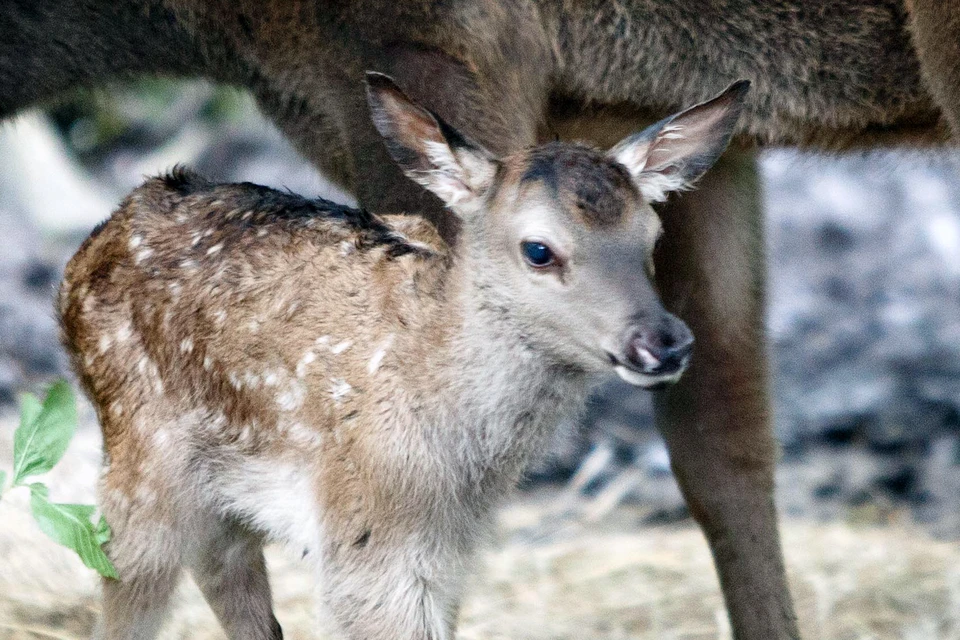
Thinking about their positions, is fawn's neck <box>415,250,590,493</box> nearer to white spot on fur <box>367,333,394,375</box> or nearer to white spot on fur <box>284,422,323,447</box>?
white spot on fur <box>367,333,394,375</box>

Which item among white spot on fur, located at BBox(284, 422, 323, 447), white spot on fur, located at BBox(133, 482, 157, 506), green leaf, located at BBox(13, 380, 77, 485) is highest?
white spot on fur, located at BBox(284, 422, 323, 447)

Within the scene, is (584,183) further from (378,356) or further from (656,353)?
(378,356)

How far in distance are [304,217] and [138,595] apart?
1.10 m

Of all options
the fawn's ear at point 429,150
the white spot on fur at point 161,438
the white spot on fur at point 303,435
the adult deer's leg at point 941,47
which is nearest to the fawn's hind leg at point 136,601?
the white spot on fur at point 161,438

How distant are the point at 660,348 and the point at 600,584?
332cm

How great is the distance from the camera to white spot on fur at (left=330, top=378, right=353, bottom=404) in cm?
388

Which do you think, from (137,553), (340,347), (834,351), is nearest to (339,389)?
(340,347)

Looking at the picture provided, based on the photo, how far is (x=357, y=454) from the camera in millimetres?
3824

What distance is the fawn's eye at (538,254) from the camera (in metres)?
3.60

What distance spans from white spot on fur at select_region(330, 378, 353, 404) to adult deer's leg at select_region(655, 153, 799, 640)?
199 centimetres

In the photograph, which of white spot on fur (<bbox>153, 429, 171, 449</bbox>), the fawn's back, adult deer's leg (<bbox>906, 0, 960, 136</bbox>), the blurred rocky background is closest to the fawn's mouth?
the fawn's back

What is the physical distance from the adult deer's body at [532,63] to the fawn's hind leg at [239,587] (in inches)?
43.1

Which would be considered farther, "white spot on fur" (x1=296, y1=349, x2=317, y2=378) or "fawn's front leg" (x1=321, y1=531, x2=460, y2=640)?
"white spot on fur" (x1=296, y1=349, x2=317, y2=378)

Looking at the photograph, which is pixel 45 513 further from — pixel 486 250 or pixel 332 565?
pixel 486 250
